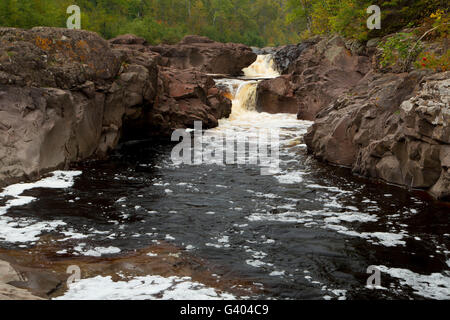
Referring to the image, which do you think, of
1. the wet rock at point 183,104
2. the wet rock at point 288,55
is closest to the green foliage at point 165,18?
the wet rock at point 288,55

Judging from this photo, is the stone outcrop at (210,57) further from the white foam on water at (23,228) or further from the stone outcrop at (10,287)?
the stone outcrop at (10,287)

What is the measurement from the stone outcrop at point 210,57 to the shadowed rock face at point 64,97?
20674mm

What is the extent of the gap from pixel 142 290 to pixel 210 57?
116 feet

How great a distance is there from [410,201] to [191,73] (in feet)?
53.5

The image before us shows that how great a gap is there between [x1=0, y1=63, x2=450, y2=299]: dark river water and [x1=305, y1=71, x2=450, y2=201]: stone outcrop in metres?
0.60

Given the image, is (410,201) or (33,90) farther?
(33,90)

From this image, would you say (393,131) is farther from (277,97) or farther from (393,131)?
(277,97)

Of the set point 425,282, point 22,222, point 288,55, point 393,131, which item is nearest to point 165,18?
point 288,55

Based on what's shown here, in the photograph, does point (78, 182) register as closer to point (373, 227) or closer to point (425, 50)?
point (373, 227)

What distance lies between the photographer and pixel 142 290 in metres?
6.08

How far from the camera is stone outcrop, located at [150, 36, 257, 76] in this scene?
130 feet

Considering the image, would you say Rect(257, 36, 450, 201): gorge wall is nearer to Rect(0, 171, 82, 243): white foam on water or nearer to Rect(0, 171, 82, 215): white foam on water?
Rect(0, 171, 82, 215): white foam on water

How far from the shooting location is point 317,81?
24000 millimetres
